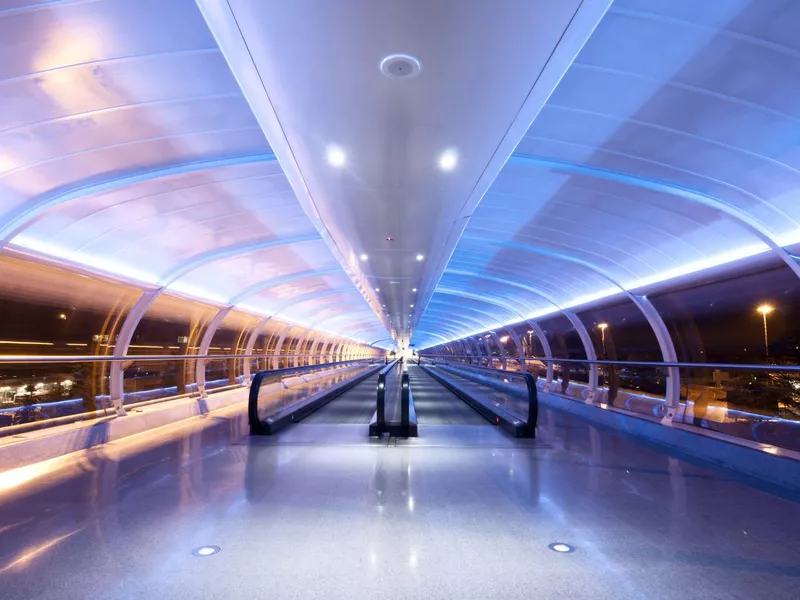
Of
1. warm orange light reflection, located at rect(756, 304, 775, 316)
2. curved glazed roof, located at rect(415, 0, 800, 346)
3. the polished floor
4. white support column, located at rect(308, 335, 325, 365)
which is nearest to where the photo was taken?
the polished floor

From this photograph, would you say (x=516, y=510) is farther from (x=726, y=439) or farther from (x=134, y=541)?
(x=726, y=439)

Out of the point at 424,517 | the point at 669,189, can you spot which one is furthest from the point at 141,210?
the point at 669,189

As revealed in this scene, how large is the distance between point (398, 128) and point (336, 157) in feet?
2.81

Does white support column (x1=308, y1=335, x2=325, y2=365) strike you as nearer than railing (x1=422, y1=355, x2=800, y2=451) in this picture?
No

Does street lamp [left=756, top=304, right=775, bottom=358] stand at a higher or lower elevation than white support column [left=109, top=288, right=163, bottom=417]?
higher

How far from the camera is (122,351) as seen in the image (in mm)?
7875

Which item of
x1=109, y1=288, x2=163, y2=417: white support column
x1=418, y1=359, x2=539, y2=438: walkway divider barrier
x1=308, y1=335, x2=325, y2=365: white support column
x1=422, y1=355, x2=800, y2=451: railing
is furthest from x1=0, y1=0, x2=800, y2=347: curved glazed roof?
x1=308, y1=335, x2=325, y2=365: white support column

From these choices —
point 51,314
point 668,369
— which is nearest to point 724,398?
point 668,369

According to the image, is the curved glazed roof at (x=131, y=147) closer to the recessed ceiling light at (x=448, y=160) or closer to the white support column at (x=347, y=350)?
the recessed ceiling light at (x=448, y=160)

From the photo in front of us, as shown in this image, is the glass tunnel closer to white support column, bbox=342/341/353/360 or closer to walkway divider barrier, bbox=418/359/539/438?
walkway divider barrier, bbox=418/359/539/438

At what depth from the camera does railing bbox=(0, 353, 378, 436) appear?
242 inches

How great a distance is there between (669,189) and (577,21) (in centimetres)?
375

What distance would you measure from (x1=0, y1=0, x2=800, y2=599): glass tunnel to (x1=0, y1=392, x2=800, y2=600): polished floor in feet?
0.08

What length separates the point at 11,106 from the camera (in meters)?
3.90
